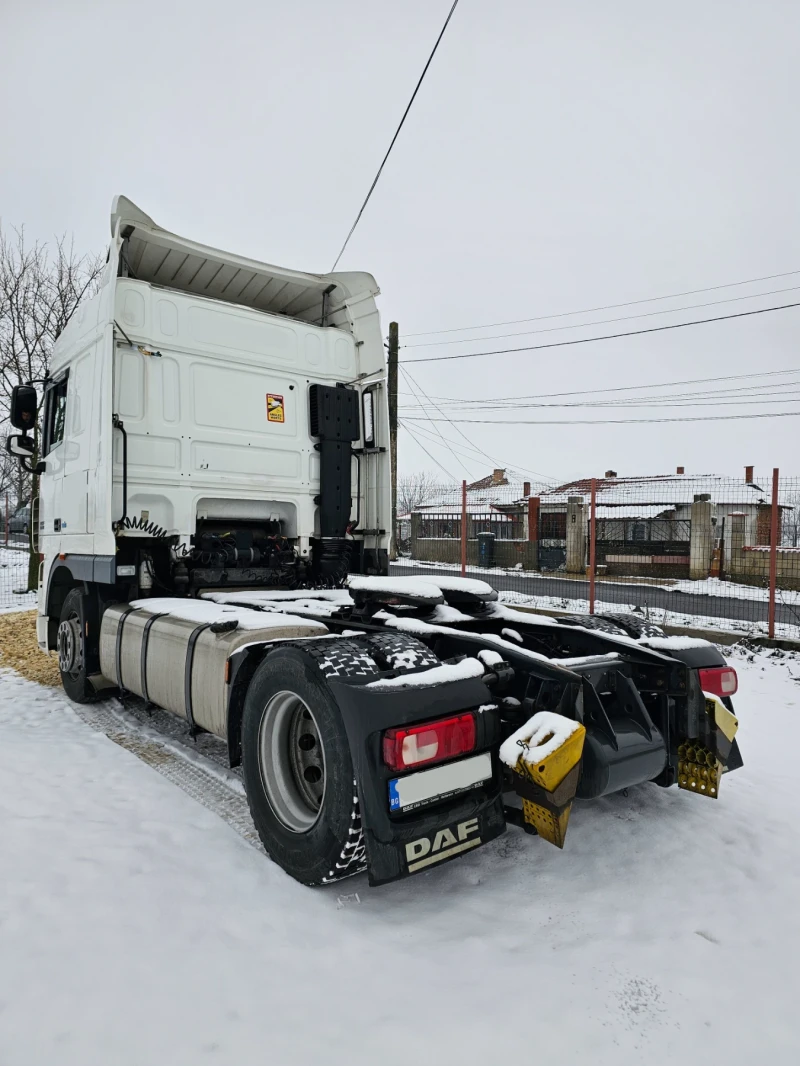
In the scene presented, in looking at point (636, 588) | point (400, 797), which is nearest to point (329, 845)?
point (400, 797)

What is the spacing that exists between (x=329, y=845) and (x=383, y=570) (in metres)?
3.80

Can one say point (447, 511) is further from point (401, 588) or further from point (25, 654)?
point (401, 588)

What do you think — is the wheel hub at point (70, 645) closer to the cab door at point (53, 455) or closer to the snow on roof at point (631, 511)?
the cab door at point (53, 455)

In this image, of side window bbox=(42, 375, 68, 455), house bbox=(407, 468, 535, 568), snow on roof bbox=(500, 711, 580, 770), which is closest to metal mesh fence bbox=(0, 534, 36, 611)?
side window bbox=(42, 375, 68, 455)

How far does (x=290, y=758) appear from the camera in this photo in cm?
302

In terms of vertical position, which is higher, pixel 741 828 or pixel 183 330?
pixel 183 330

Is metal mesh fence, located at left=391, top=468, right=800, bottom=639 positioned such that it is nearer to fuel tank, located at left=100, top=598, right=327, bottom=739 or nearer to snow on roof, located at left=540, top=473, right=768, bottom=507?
snow on roof, located at left=540, top=473, right=768, bottom=507

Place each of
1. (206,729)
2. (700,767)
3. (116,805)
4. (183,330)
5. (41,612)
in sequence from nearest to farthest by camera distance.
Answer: (700,767), (116,805), (206,729), (183,330), (41,612)

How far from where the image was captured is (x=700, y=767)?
3.08 m

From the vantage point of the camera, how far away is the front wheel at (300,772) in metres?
2.47

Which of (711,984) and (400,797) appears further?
(400,797)

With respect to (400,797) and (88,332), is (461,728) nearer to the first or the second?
(400,797)

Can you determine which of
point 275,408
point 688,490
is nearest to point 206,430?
point 275,408

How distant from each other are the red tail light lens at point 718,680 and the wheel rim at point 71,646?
4.63 metres
